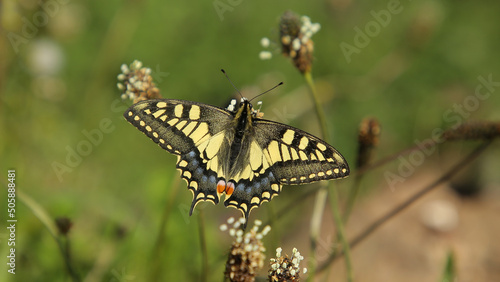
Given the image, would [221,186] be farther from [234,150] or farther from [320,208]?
[320,208]

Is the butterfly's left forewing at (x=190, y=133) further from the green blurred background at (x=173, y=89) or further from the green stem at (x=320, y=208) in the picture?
the green blurred background at (x=173, y=89)

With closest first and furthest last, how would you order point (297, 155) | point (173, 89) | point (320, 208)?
1. point (297, 155)
2. point (320, 208)
3. point (173, 89)

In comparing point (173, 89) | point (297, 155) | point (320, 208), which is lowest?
point (320, 208)

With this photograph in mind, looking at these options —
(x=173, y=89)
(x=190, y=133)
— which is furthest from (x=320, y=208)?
(x=173, y=89)

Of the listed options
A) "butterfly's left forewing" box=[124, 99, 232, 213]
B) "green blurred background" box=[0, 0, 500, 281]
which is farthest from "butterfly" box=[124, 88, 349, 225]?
"green blurred background" box=[0, 0, 500, 281]

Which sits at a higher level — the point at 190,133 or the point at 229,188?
the point at 190,133

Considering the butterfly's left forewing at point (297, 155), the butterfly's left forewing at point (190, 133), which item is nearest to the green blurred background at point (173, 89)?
the butterfly's left forewing at point (190, 133)
